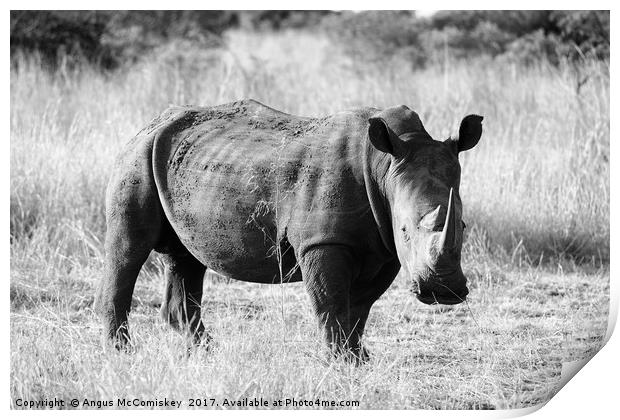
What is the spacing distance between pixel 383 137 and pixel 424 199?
0.36 m

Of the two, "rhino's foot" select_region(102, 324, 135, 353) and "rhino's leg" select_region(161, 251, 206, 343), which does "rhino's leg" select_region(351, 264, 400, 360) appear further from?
"rhino's foot" select_region(102, 324, 135, 353)

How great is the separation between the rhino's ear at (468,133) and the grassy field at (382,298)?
113 cm

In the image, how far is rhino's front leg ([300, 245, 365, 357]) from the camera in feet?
17.1

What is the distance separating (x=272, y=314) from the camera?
6668 mm

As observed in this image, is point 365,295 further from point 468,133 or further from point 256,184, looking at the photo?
point 468,133

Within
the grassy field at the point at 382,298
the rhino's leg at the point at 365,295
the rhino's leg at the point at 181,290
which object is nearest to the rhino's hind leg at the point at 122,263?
the grassy field at the point at 382,298

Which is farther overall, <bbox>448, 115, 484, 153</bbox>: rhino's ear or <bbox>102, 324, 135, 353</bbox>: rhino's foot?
<bbox>102, 324, 135, 353</bbox>: rhino's foot

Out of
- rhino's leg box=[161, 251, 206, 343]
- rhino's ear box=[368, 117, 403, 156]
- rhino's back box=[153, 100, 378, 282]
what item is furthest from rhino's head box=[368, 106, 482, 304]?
rhino's leg box=[161, 251, 206, 343]

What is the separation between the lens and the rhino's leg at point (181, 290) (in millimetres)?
6270

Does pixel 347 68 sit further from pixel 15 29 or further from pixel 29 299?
pixel 29 299

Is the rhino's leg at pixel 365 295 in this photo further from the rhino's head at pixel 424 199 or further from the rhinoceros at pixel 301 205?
the rhino's head at pixel 424 199

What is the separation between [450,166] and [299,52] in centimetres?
1187

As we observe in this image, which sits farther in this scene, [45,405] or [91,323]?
[91,323]

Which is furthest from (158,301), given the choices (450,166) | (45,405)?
(450,166)
